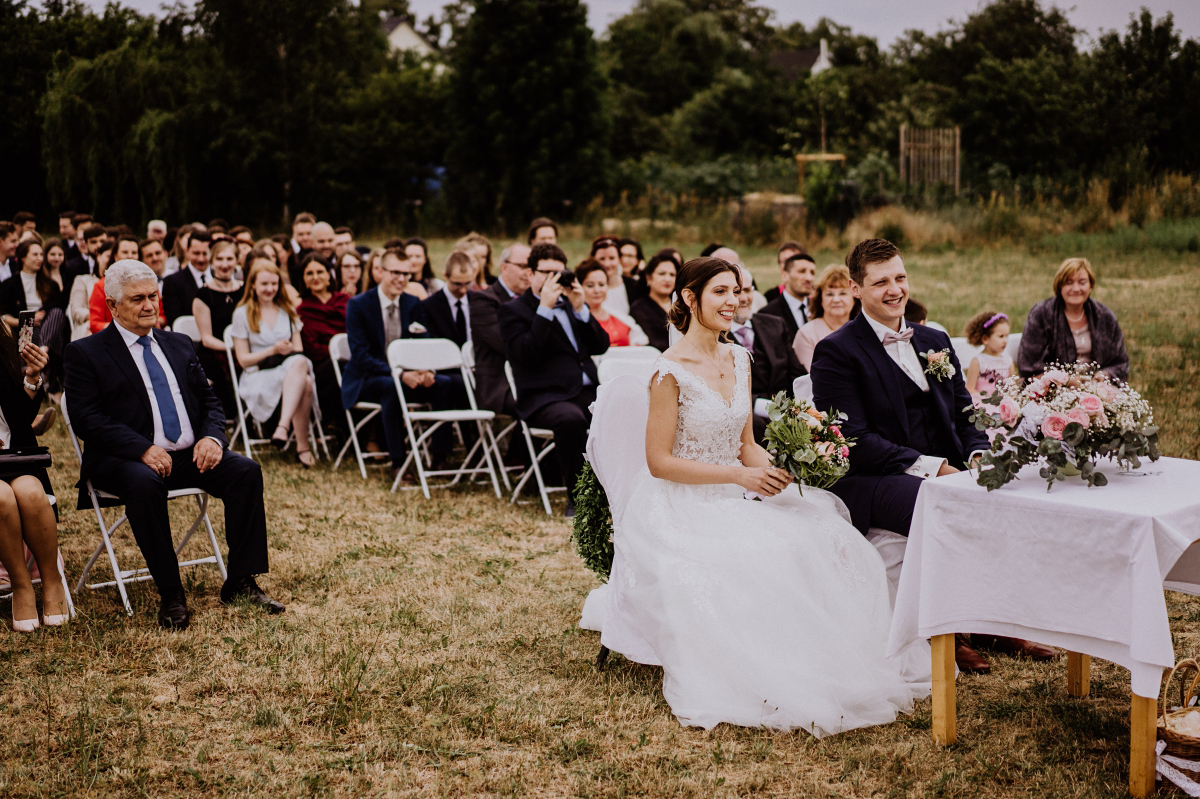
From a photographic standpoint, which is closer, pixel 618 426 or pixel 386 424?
pixel 618 426

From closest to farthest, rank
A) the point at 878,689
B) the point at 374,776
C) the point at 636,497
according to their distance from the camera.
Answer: the point at 374,776 → the point at 878,689 → the point at 636,497

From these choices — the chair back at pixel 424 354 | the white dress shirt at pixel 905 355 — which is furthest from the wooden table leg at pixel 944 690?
the chair back at pixel 424 354

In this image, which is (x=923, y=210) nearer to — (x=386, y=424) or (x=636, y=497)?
(x=386, y=424)

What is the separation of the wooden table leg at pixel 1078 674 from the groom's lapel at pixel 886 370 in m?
1.08

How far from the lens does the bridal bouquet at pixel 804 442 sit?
399 cm

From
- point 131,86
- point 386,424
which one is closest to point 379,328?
point 386,424

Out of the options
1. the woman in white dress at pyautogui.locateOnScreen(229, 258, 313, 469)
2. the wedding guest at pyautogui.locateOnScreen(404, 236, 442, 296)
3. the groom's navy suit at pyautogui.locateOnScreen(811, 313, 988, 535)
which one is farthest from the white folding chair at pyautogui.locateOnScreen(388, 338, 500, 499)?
the groom's navy suit at pyautogui.locateOnScreen(811, 313, 988, 535)

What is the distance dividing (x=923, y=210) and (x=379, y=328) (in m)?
14.2

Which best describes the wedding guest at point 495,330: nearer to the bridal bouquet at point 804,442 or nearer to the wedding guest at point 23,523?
the wedding guest at point 23,523

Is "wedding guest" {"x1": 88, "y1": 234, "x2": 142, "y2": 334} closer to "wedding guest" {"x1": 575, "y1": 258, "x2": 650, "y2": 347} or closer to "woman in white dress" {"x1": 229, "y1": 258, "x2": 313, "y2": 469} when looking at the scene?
"woman in white dress" {"x1": 229, "y1": 258, "x2": 313, "y2": 469}

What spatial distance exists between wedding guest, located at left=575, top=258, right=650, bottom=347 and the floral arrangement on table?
14.7 feet

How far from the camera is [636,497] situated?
13.9ft

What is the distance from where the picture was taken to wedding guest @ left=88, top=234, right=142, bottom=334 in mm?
8906

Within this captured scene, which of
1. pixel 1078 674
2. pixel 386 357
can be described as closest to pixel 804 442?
pixel 1078 674
